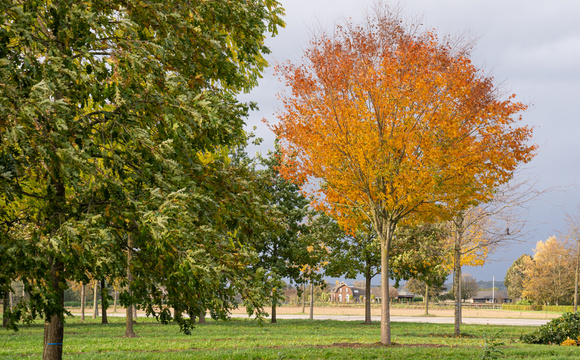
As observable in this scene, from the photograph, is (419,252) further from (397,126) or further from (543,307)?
(543,307)

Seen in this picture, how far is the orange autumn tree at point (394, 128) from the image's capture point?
1301 cm

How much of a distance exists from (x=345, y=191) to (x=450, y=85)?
162 inches

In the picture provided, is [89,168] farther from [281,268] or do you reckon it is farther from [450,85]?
[281,268]

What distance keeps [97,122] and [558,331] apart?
16878mm

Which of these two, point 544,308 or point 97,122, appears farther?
point 544,308

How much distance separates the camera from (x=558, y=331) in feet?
54.5

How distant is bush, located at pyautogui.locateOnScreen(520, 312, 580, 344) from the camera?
16295mm

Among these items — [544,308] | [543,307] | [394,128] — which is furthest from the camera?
[543,307]

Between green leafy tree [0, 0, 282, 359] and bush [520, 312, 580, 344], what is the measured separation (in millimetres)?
15137

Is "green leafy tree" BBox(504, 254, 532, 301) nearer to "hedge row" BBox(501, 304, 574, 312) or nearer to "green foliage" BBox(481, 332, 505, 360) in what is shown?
"hedge row" BBox(501, 304, 574, 312)

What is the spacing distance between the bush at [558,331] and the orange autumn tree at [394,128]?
6.17 meters

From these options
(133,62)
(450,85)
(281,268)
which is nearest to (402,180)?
(450,85)

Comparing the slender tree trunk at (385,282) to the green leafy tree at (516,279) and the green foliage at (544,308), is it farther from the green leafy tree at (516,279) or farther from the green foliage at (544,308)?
the green leafy tree at (516,279)

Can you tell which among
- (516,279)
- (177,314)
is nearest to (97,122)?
(177,314)
